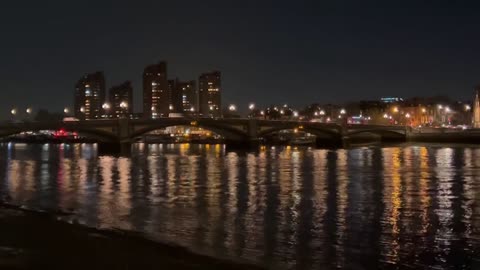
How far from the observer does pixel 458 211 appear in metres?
26.6

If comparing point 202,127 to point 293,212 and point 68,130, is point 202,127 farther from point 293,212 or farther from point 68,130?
point 293,212

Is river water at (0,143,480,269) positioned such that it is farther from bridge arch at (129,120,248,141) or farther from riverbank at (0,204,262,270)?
bridge arch at (129,120,248,141)

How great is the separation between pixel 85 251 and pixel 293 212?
11.4m

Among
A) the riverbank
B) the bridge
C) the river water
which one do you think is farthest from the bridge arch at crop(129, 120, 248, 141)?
the riverbank

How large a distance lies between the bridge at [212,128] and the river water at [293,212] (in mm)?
46643

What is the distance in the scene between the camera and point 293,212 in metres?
26.5

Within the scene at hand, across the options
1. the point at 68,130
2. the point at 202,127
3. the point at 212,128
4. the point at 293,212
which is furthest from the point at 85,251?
the point at 212,128

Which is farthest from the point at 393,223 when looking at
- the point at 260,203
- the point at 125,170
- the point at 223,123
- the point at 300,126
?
the point at 300,126

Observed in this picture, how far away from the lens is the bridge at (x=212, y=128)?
94562 mm

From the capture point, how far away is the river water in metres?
17.9

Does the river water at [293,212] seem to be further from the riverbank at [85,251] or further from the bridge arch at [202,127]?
the bridge arch at [202,127]

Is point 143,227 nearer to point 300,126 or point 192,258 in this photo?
point 192,258

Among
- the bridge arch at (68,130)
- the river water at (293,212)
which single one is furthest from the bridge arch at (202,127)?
the river water at (293,212)

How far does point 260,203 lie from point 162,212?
202 inches
